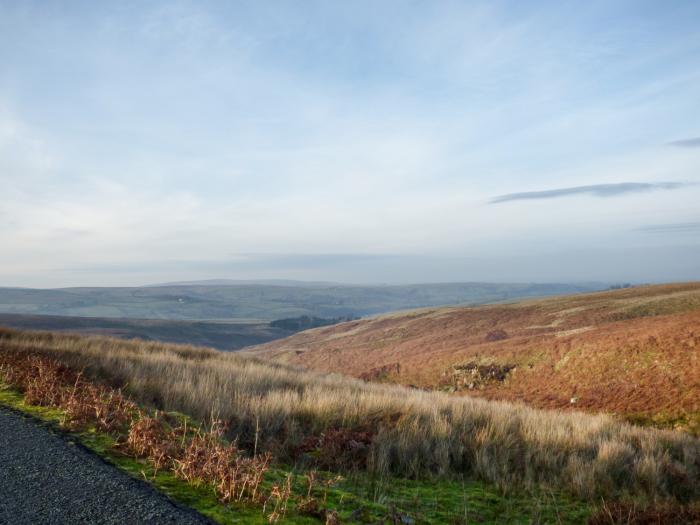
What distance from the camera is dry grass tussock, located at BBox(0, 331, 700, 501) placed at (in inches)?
282

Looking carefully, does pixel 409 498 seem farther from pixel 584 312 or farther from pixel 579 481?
pixel 584 312

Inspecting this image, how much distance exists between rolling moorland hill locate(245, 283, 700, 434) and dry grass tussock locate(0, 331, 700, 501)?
8253mm

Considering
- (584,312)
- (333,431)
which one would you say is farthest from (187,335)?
(333,431)

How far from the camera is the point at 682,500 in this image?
23.2ft

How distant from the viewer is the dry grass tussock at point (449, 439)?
7160mm

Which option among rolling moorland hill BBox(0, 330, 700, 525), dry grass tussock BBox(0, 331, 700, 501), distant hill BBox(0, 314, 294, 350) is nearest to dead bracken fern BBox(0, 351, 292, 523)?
rolling moorland hill BBox(0, 330, 700, 525)

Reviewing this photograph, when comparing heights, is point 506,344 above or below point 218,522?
below

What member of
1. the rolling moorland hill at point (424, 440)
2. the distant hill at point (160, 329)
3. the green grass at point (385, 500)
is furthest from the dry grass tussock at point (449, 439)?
the distant hill at point (160, 329)

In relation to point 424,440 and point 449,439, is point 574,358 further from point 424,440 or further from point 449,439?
point 424,440

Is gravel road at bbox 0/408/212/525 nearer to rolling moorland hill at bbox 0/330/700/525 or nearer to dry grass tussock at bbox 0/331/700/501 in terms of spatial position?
rolling moorland hill at bbox 0/330/700/525

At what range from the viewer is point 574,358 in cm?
2539

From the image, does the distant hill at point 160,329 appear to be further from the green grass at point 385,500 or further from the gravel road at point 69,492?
the green grass at point 385,500

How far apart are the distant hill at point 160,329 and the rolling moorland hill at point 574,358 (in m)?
86.5

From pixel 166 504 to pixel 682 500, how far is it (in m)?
7.17
